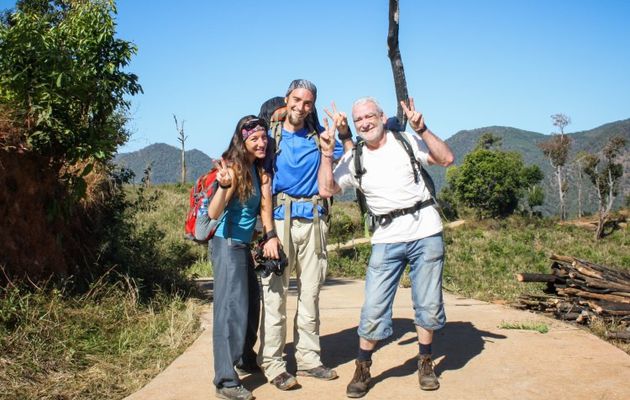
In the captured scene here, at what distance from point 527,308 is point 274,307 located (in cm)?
373

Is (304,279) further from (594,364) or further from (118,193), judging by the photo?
(118,193)

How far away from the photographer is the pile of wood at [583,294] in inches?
229

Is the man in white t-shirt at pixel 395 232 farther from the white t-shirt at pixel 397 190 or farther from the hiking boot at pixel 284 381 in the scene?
the hiking boot at pixel 284 381

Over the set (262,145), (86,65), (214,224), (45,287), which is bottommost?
(45,287)

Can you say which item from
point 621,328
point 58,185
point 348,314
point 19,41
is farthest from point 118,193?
point 621,328

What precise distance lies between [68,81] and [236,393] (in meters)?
3.81

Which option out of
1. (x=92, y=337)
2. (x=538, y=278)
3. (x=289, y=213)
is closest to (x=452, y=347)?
(x=289, y=213)

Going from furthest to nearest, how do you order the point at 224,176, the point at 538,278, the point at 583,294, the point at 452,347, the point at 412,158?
1. the point at 538,278
2. the point at 583,294
3. the point at 452,347
4. the point at 412,158
5. the point at 224,176

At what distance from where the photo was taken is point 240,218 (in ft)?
13.0

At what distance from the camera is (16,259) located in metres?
5.66

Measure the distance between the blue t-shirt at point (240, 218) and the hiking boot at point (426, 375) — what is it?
1.33m

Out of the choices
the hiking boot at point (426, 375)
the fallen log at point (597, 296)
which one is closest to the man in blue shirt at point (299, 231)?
the hiking boot at point (426, 375)

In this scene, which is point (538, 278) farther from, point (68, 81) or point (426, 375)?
point (68, 81)

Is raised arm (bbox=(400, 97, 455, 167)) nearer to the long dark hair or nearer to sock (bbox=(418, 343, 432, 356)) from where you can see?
the long dark hair
